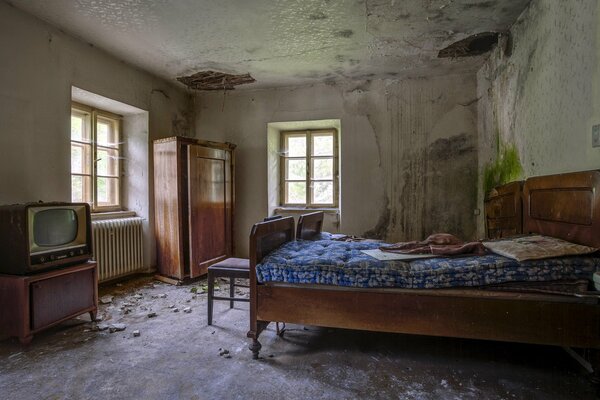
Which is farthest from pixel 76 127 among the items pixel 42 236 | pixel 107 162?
pixel 42 236

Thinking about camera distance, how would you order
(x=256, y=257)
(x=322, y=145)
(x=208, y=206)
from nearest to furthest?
(x=256, y=257)
(x=208, y=206)
(x=322, y=145)

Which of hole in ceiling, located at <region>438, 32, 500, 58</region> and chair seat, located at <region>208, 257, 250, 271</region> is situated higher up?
hole in ceiling, located at <region>438, 32, 500, 58</region>

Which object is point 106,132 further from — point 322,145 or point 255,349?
point 255,349

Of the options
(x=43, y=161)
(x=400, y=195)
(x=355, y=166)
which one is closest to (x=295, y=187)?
(x=355, y=166)

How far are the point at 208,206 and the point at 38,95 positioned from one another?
195 centimetres

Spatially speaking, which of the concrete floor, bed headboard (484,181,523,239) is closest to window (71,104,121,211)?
the concrete floor

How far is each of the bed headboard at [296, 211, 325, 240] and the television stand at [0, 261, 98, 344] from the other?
174 centimetres

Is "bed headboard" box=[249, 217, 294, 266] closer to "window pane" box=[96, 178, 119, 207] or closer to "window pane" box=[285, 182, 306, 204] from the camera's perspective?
"window pane" box=[285, 182, 306, 204]

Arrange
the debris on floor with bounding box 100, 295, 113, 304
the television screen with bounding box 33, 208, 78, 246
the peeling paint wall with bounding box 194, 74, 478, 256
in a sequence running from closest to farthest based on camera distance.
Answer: the television screen with bounding box 33, 208, 78, 246, the debris on floor with bounding box 100, 295, 113, 304, the peeling paint wall with bounding box 194, 74, 478, 256

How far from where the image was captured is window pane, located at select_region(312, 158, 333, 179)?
4758 millimetres

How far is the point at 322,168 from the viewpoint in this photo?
4.79 metres

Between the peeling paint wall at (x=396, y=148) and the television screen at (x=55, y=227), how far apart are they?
97.5 inches

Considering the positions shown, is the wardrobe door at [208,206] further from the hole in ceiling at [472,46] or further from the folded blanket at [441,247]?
the hole in ceiling at [472,46]

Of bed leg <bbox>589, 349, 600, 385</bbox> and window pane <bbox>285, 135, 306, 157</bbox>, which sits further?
window pane <bbox>285, 135, 306, 157</bbox>
